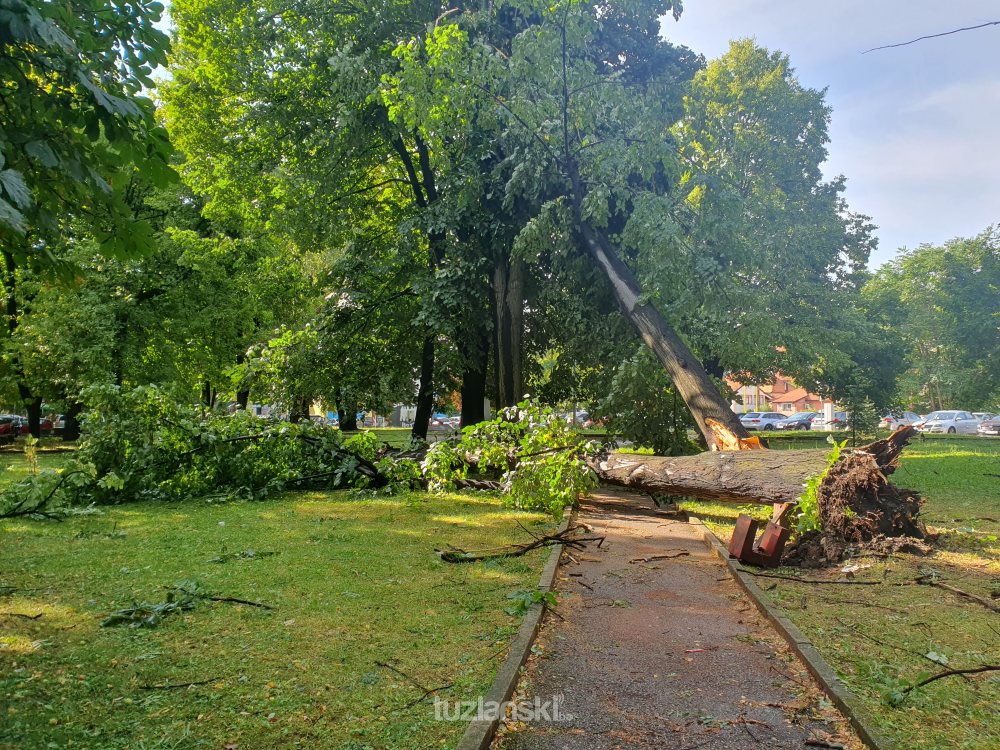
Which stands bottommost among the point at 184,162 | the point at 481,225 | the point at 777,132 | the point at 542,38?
the point at 481,225

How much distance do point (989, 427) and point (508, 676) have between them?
4963 centimetres

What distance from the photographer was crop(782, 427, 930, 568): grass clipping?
719 cm

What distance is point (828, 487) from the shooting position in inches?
299

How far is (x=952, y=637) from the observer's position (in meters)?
4.72

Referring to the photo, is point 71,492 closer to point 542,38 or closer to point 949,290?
point 542,38

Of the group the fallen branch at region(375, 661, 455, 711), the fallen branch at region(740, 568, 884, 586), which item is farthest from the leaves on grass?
the fallen branch at region(740, 568, 884, 586)

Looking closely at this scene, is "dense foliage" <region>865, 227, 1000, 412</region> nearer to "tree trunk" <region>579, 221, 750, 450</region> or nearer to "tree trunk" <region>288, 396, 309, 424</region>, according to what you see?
"tree trunk" <region>579, 221, 750, 450</region>

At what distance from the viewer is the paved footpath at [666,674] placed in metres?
3.44

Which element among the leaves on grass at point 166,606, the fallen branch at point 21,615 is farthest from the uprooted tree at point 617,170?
the fallen branch at point 21,615

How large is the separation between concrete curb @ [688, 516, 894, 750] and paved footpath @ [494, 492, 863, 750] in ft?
0.19

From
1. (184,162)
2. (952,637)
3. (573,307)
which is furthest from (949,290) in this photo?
(952,637)

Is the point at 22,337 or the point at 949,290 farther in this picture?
the point at 949,290

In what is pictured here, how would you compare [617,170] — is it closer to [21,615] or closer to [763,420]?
[21,615]

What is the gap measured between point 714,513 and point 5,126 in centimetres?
1007
